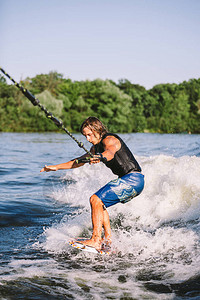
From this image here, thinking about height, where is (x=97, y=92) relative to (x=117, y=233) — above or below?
above

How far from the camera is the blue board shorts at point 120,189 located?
5129 mm

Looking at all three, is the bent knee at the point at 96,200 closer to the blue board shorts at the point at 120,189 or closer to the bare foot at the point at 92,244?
the blue board shorts at the point at 120,189

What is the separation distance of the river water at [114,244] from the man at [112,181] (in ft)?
1.80

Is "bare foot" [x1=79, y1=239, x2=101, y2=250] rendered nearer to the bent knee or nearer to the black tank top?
the bent knee

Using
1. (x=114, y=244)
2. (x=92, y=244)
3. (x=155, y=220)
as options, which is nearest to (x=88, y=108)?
(x=155, y=220)

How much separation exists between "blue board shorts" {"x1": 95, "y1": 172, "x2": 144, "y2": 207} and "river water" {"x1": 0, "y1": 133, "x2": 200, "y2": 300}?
2.89 ft

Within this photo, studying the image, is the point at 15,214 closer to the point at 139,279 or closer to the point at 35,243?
the point at 35,243

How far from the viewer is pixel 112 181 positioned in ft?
17.2

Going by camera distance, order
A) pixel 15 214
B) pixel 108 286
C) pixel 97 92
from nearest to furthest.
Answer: pixel 108 286 < pixel 15 214 < pixel 97 92

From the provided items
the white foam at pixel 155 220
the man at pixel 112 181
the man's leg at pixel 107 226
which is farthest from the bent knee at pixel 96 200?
the white foam at pixel 155 220

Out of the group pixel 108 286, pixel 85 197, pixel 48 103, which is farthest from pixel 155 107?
pixel 108 286

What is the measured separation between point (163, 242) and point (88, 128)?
2.21 meters

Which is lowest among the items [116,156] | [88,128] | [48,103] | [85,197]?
[85,197]

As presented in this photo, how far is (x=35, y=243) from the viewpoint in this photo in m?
5.84
